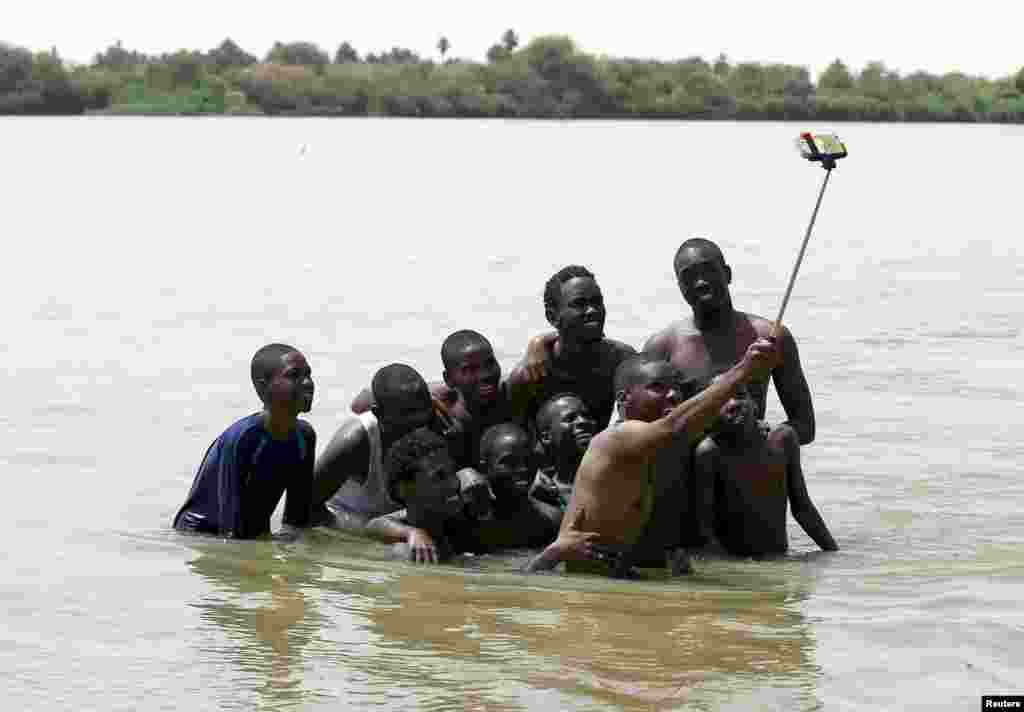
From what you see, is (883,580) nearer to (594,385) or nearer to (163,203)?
(594,385)

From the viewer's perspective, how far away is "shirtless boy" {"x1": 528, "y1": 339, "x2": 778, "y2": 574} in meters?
7.68

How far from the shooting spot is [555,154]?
67688mm

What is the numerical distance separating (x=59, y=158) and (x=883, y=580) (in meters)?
52.7

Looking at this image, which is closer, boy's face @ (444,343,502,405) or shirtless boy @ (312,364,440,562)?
shirtless boy @ (312,364,440,562)

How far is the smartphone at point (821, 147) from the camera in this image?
775cm

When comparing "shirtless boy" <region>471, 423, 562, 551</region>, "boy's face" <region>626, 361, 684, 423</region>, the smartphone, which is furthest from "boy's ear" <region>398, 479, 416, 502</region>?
the smartphone

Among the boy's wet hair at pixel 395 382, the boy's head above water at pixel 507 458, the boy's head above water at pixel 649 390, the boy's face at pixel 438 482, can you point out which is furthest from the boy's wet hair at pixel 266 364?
the boy's head above water at pixel 649 390

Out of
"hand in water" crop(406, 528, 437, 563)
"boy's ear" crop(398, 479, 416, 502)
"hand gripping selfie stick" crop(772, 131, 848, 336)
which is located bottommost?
"hand in water" crop(406, 528, 437, 563)

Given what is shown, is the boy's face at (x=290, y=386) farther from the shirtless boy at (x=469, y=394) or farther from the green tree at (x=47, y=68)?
the green tree at (x=47, y=68)

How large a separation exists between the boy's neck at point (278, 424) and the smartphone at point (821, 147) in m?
2.47

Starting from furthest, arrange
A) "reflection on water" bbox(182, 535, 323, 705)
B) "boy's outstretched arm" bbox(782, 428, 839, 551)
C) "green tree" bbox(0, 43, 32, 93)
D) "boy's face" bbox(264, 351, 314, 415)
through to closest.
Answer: "green tree" bbox(0, 43, 32, 93)
"boy's outstretched arm" bbox(782, 428, 839, 551)
"boy's face" bbox(264, 351, 314, 415)
"reflection on water" bbox(182, 535, 323, 705)

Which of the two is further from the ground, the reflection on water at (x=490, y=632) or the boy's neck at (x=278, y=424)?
the boy's neck at (x=278, y=424)

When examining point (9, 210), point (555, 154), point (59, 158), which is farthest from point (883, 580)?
point (555, 154)

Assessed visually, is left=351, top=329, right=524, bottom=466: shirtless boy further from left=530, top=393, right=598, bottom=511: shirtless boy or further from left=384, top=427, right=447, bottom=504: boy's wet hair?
left=384, top=427, right=447, bottom=504: boy's wet hair
